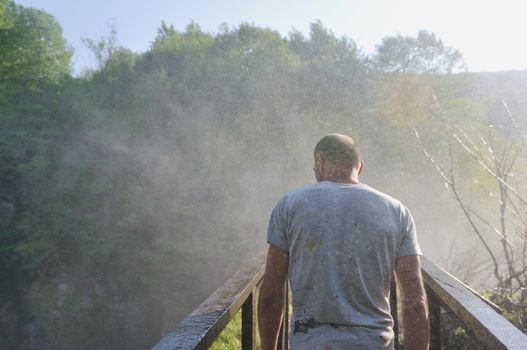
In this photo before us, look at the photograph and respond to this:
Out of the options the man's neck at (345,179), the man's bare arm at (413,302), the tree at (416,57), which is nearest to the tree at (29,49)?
the tree at (416,57)

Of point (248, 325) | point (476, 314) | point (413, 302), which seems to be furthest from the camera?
point (248, 325)

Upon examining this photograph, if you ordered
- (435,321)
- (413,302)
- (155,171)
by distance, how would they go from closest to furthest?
(413,302) → (435,321) → (155,171)

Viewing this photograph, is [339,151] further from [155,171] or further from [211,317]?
[155,171]

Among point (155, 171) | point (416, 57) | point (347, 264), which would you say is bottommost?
point (155, 171)

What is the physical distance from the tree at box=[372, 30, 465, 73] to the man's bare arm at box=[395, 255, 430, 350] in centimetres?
1937

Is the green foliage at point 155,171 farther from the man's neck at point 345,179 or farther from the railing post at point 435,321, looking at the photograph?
the man's neck at point 345,179

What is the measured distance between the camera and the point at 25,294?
21375 mm

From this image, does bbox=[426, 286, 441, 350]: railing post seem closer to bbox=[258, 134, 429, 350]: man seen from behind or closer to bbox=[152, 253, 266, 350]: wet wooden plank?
bbox=[258, 134, 429, 350]: man seen from behind

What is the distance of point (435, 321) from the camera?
1908 millimetres

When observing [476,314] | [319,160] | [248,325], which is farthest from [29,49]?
[476,314]

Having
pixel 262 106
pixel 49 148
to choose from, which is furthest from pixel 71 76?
pixel 262 106

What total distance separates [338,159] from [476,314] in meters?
0.64

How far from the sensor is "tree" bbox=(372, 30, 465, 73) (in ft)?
66.7

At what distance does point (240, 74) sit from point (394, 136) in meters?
7.54
